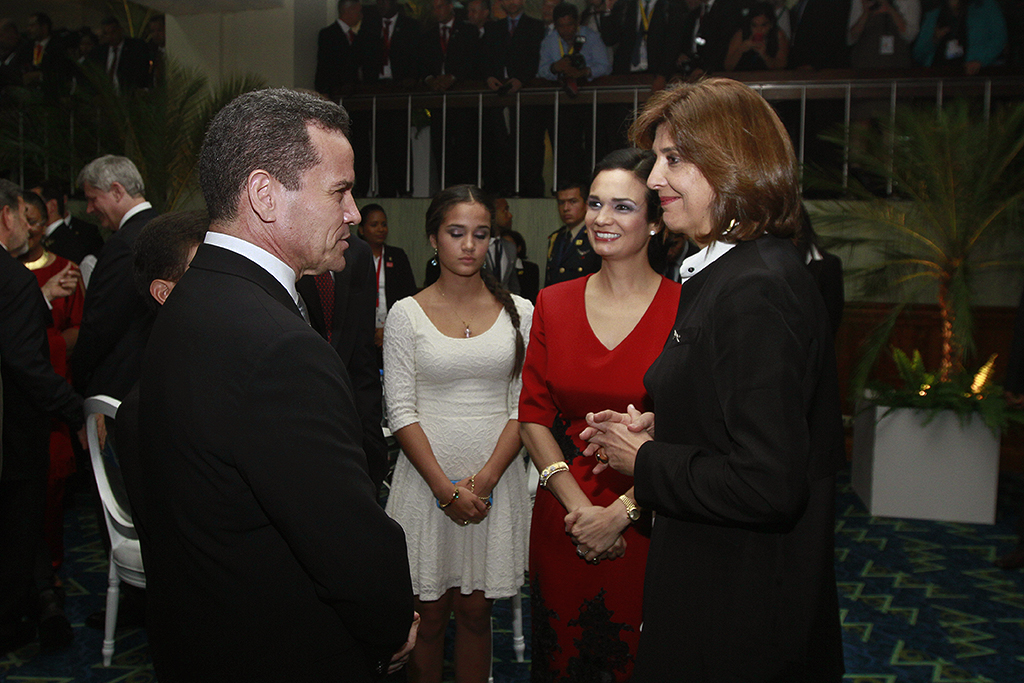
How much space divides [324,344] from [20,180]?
27.0ft

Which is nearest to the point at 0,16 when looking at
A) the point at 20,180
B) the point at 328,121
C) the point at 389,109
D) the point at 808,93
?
the point at 20,180

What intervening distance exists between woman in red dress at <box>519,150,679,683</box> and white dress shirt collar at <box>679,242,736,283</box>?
506 mm

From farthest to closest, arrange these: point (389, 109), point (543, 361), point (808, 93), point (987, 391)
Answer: point (389, 109), point (808, 93), point (987, 391), point (543, 361)

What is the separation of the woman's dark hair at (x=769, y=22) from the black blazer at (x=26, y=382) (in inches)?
256

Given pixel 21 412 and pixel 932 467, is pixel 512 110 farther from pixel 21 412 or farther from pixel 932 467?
pixel 21 412

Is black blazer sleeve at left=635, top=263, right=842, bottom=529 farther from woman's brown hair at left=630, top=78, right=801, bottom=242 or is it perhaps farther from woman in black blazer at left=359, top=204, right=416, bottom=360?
woman in black blazer at left=359, top=204, right=416, bottom=360

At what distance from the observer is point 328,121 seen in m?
1.17

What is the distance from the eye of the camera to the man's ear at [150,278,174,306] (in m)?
1.79

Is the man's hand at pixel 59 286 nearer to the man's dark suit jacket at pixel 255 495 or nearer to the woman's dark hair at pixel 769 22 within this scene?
the man's dark suit jacket at pixel 255 495

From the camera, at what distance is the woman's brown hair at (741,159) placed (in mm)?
1316

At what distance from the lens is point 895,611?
3387 millimetres

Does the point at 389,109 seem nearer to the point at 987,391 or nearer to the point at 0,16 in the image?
the point at 0,16

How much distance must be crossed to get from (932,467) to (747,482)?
4.02 metres

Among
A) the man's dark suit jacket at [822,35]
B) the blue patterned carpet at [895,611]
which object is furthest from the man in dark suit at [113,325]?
the man's dark suit jacket at [822,35]
